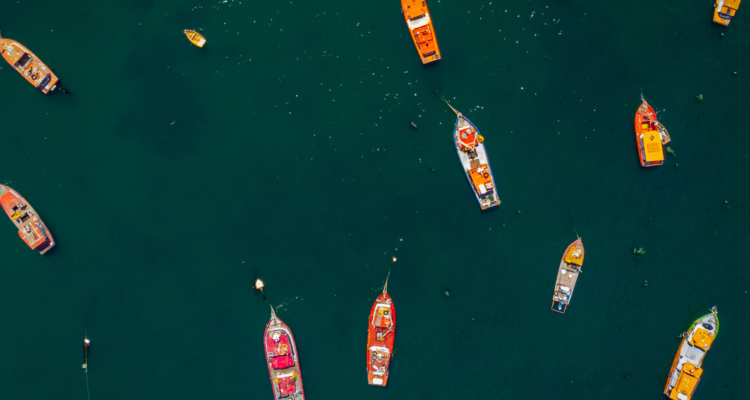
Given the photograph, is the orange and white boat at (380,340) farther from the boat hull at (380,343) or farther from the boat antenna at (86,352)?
the boat antenna at (86,352)

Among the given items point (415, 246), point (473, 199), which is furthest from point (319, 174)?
point (473, 199)

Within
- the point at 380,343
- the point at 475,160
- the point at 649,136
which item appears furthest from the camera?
the point at 380,343

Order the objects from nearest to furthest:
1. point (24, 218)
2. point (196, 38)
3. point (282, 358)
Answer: point (196, 38) < point (24, 218) < point (282, 358)

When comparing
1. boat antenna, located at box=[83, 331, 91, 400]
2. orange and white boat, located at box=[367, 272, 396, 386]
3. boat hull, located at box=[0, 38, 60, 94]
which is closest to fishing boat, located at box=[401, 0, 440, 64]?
orange and white boat, located at box=[367, 272, 396, 386]

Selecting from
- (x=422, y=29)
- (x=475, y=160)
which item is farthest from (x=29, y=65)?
(x=475, y=160)

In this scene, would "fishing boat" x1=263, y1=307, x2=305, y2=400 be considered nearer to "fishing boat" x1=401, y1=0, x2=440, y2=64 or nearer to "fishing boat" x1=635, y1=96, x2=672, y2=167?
"fishing boat" x1=401, y1=0, x2=440, y2=64

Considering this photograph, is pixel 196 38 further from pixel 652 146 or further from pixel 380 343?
pixel 652 146

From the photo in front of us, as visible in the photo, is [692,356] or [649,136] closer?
[649,136]
